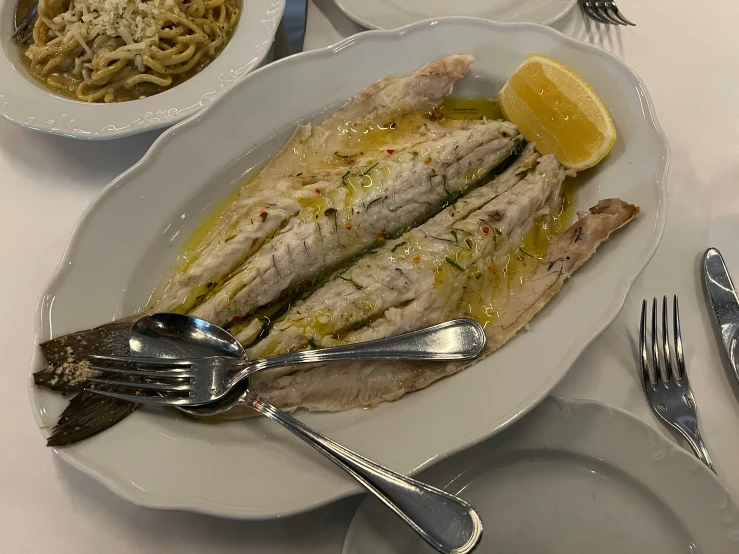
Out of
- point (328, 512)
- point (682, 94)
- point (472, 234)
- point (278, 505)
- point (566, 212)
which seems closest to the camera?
point (278, 505)

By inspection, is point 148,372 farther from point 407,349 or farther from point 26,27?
point 26,27

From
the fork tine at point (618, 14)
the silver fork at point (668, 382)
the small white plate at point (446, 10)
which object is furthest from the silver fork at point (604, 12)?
the silver fork at point (668, 382)

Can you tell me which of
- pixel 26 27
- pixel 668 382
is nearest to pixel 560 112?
pixel 668 382

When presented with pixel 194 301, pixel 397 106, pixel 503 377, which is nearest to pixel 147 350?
pixel 194 301

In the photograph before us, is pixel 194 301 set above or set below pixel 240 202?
below

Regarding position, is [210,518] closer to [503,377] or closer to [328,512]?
[328,512]

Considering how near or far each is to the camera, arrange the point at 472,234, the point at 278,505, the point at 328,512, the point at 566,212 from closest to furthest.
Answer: the point at 278,505 → the point at 328,512 → the point at 472,234 → the point at 566,212
